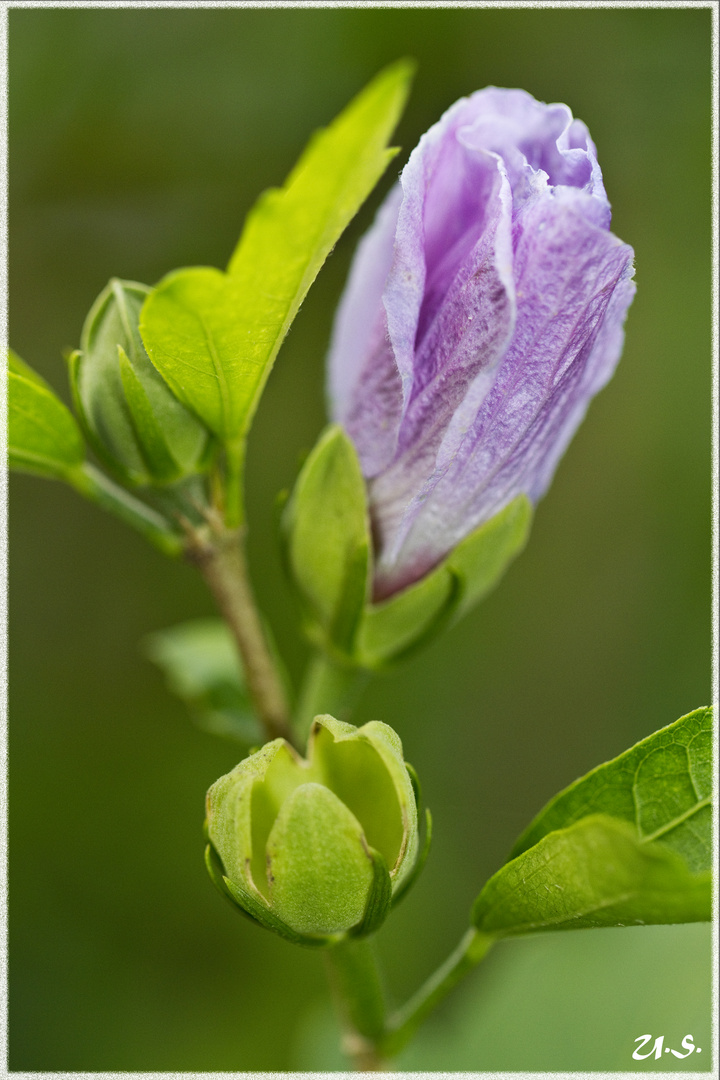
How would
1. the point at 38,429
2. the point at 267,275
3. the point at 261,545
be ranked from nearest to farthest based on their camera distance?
1. the point at 267,275
2. the point at 38,429
3. the point at 261,545

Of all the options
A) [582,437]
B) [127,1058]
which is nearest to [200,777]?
[127,1058]

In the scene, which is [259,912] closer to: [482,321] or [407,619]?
[407,619]

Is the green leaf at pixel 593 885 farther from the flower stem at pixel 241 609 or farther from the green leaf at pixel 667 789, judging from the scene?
the flower stem at pixel 241 609

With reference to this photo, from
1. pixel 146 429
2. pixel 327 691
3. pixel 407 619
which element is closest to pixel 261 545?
pixel 327 691

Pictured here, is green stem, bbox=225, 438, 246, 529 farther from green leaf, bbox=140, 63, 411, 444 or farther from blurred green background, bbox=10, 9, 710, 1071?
blurred green background, bbox=10, 9, 710, 1071

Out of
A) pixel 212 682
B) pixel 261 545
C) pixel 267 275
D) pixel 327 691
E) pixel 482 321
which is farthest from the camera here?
pixel 261 545
